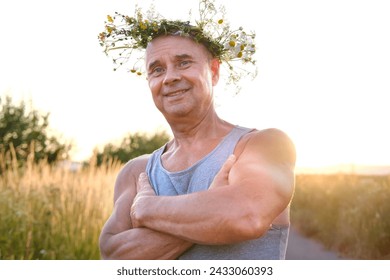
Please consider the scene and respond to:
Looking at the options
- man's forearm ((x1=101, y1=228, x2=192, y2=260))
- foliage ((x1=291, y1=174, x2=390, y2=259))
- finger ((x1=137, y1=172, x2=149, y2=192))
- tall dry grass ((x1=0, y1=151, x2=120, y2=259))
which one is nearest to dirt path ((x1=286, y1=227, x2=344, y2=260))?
foliage ((x1=291, y1=174, x2=390, y2=259))

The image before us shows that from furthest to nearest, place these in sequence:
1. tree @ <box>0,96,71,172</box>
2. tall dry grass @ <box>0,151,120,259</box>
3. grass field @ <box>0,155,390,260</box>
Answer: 1. tree @ <box>0,96,71,172</box>
2. grass field @ <box>0,155,390,260</box>
3. tall dry grass @ <box>0,151,120,259</box>

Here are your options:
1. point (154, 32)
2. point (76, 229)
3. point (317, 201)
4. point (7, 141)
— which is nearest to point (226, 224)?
point (154, 32)

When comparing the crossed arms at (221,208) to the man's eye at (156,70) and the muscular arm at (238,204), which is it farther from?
the man's eye at (156,70)

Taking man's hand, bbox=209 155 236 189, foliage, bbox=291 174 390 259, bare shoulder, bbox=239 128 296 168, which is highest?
bare shoulder, bbox=239 128 296 168

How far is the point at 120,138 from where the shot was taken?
21734 mm

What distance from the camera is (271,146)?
2.21 meters

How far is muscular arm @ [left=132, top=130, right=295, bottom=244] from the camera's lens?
2.01 metres

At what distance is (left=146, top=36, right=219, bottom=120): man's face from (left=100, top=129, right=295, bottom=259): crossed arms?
0.29m

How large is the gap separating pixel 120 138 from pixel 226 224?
19940mm

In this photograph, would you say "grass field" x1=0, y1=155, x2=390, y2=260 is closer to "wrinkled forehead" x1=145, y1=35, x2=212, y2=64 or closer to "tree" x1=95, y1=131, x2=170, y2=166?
"wrinkled forehead" x1=145, y1=35, x2=212, y2=64

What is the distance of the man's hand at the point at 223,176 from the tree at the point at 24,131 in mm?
13041

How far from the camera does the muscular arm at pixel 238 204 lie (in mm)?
2012

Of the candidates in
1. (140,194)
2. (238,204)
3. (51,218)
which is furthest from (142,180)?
(51,218)

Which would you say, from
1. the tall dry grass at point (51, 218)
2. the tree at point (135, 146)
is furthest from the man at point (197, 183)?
the tree at point (135, 146)
